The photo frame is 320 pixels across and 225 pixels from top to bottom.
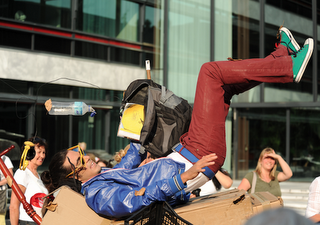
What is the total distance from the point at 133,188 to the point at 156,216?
36 cm

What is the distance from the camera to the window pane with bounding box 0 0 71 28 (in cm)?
1067

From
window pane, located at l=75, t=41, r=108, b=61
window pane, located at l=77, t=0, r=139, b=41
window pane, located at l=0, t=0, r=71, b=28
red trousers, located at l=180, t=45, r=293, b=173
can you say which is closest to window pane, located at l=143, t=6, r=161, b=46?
window pane, located at l=77, t=0, r=139, b=41

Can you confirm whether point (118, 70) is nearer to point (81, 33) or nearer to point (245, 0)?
point (81, 33)

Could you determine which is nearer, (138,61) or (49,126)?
(49,126)

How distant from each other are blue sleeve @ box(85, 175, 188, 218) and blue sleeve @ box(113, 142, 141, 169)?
0.79 metres

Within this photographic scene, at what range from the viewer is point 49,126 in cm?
1115

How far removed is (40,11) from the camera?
11266 mm

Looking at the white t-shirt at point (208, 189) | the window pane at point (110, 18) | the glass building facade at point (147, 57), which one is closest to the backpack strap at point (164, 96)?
the white t-shirt at point (208, 189)

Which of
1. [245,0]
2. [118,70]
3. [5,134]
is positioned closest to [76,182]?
[5,134]

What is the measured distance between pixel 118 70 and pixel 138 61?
0.95 m

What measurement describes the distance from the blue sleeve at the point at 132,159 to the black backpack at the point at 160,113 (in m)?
0.52

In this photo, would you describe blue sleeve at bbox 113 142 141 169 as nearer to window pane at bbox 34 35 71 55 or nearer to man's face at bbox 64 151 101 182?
man's face at bbox 64 151 101 182

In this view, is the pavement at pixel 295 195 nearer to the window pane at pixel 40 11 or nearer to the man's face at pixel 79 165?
the man's face at pixel 79 165

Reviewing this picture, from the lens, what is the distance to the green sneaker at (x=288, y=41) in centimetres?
309
